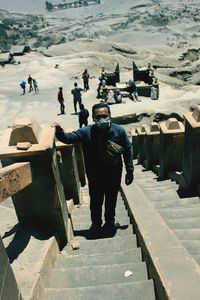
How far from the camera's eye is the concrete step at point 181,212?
496 centimetres

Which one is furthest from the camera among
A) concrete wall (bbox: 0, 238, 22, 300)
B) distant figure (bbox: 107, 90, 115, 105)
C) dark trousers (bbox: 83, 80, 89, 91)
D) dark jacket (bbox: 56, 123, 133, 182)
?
dark trousers (bbox: 83, 80, 89, 91)

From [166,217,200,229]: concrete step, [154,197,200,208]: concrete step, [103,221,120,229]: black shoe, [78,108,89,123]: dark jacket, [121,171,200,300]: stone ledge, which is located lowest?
[78,108,89,123]: dark jacket

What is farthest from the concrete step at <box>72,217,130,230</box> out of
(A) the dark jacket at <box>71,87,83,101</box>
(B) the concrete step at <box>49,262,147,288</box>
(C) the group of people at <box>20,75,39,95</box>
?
(C) the group of people at <box>20,75,39,95</box>

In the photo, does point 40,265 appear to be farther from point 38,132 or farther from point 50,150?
point 38,132

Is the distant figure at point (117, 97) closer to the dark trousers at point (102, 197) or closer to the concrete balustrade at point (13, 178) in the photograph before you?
the dark trousers at point (102, 197)

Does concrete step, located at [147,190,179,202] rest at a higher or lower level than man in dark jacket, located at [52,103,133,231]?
lower

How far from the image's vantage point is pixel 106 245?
15.6 feet

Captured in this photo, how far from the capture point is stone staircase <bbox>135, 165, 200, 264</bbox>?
4125 mm

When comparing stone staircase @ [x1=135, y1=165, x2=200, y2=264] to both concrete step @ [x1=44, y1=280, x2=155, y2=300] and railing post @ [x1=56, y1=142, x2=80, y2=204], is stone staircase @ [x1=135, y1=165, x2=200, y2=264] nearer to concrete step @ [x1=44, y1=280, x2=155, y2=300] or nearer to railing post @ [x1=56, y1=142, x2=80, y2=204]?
concrete step @ [x1=44, y1=280, x2=155, y2=300]

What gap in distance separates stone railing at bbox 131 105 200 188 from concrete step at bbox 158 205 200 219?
66 cm

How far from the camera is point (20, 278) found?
3.38 metres

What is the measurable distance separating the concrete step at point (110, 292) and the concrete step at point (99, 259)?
2.15 feet

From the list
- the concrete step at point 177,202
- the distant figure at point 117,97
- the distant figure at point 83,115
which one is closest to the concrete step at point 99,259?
the concrete step at point 177,202

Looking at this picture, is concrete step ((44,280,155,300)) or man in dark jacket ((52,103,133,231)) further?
man in dark jacket ((52,103,133,231))
